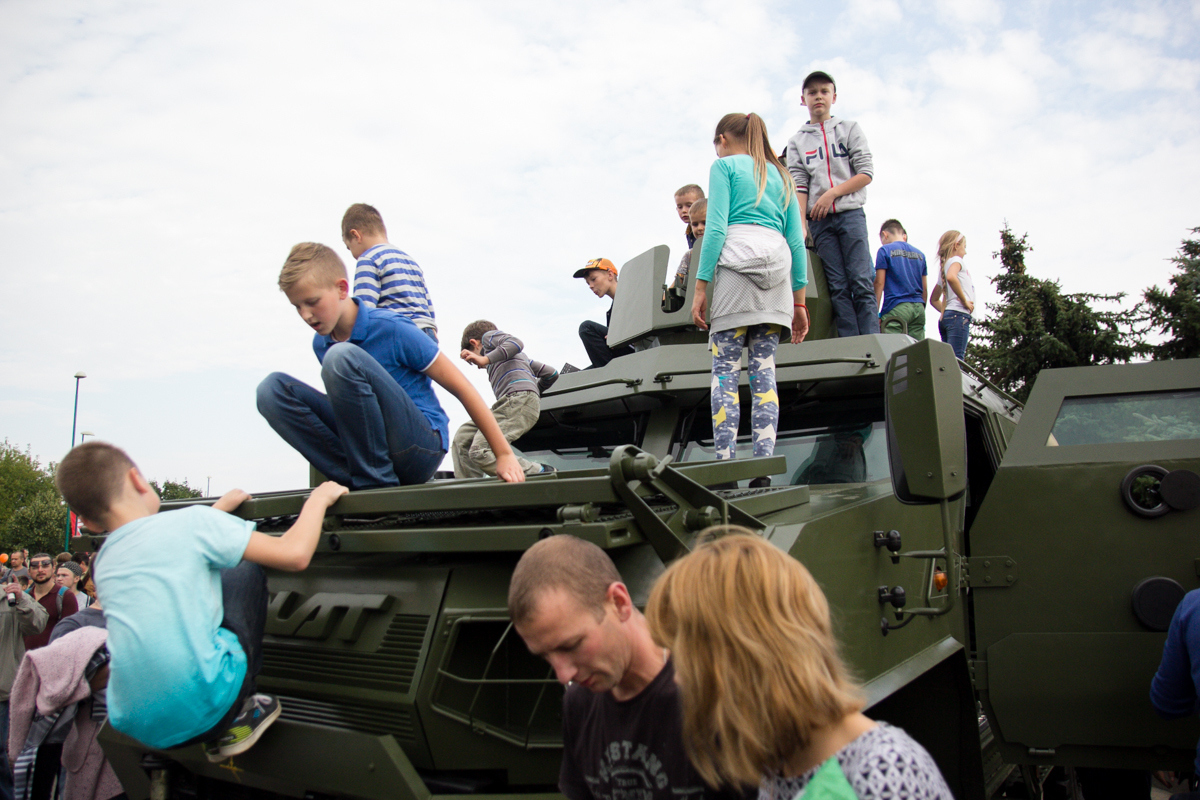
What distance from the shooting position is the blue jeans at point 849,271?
5.61 metres

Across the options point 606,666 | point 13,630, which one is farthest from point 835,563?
point 13,630

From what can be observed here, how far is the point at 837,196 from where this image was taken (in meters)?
5.77

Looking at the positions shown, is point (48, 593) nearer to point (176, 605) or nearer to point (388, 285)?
point (388, 285)

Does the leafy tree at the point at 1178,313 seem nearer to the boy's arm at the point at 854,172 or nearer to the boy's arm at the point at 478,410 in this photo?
the boy's arm at the point at 854,172

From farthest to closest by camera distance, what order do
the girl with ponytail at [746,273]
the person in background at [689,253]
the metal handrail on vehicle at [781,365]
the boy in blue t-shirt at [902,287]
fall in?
the boy in blue t-shirt at [902,287]
the person in background at [689,253]
the metal handrail on vehicle at [781,365]
the girl with ponytail at [746,273]

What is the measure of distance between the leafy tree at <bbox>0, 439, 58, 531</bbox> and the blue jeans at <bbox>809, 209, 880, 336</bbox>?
53.0 meters

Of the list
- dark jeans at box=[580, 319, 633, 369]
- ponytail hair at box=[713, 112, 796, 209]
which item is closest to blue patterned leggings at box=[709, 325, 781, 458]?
ponytail hair at box=[713, 112, 796, 209]

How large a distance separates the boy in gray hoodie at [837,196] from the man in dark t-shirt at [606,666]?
3981mm

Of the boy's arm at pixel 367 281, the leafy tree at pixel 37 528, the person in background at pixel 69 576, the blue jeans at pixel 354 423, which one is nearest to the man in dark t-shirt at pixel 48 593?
the person in background at pixel 69 576

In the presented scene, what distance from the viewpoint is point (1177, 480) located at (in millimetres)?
3607

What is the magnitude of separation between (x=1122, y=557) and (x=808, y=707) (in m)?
2.75

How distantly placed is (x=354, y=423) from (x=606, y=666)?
1.52 meters

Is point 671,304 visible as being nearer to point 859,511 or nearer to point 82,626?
point 859,511

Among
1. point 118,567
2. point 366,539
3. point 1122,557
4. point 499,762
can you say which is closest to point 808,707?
point 499,762
